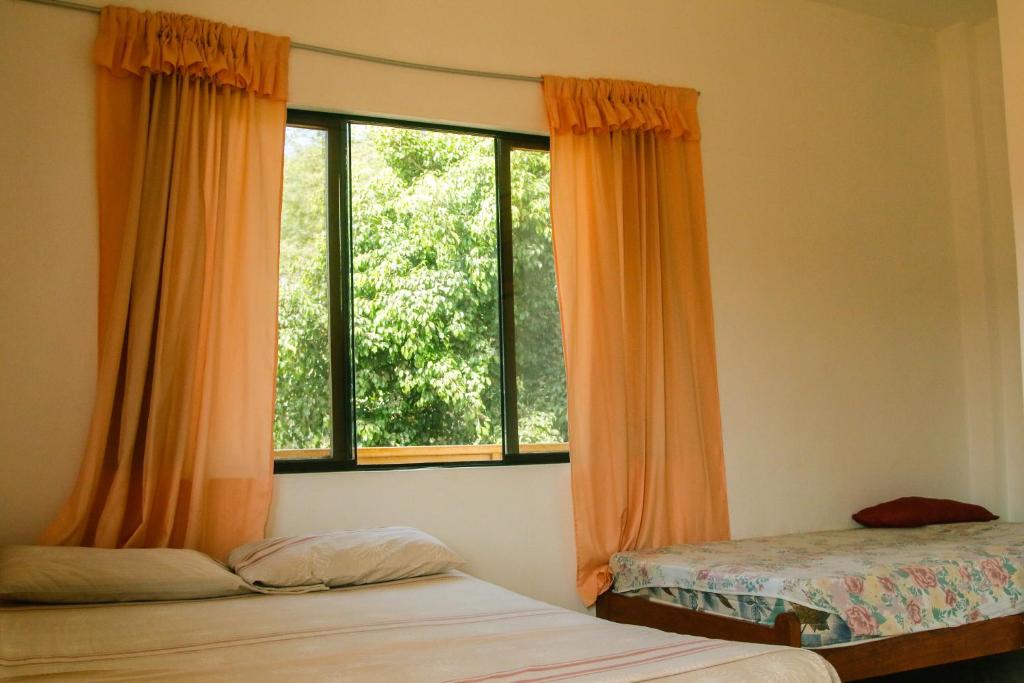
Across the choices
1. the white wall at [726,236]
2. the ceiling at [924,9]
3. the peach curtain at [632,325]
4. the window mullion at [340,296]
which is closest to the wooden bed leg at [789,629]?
the peach curtain at [632,325]

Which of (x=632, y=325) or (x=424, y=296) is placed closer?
(x=424, y=296)

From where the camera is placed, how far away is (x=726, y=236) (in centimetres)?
414

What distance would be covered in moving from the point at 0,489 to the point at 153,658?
1273 millimetres

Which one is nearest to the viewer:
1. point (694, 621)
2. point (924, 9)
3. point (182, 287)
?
point (182, 287)

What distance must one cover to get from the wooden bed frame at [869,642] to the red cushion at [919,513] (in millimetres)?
907

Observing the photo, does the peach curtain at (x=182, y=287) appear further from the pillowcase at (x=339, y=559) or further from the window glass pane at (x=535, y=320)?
the window glass pane at (x=535, y=320)

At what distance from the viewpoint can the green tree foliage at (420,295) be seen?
339 cm

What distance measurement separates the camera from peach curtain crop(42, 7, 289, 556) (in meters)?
2.90

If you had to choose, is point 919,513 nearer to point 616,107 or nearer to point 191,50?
point 616,107

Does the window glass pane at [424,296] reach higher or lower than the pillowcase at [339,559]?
higher

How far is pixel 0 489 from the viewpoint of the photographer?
2820mm

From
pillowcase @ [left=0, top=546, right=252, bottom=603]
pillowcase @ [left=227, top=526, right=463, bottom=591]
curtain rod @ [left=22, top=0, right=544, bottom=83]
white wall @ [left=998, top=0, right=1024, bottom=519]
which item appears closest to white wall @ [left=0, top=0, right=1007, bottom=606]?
curtain rod @ [left=22, top=0, right=544, bottom=83]

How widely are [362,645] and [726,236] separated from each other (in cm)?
274

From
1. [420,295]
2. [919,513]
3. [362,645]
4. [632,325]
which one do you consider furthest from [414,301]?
[919,513]
